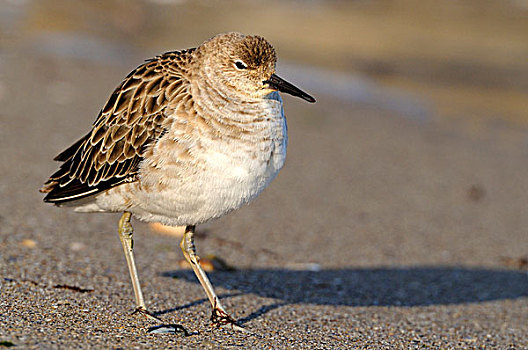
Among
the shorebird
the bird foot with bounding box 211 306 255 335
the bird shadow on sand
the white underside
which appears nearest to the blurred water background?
the bird shadow on sand

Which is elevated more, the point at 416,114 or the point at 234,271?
the point at 416,114

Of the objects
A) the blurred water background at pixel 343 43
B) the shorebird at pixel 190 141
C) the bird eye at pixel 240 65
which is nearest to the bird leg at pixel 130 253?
the shorebird at pixel 190 141

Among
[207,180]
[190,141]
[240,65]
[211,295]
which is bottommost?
[211,295]

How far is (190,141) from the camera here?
4938 millimetres

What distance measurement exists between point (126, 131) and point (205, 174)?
32.3 inches

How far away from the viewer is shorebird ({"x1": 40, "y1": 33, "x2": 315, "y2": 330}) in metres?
4.92

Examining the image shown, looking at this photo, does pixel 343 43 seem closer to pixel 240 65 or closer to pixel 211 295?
pixel 240 65

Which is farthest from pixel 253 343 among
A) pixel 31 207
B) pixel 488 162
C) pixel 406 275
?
pixel 488 162

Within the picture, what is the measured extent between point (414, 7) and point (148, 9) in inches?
312

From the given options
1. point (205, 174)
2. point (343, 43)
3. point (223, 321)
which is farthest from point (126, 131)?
point (343, 43)

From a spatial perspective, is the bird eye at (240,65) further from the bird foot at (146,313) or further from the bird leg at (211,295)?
the bird foot at (146,313)

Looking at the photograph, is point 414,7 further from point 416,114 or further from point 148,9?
point 416,114

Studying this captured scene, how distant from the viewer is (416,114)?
43.0ft

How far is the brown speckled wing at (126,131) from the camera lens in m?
5.18
